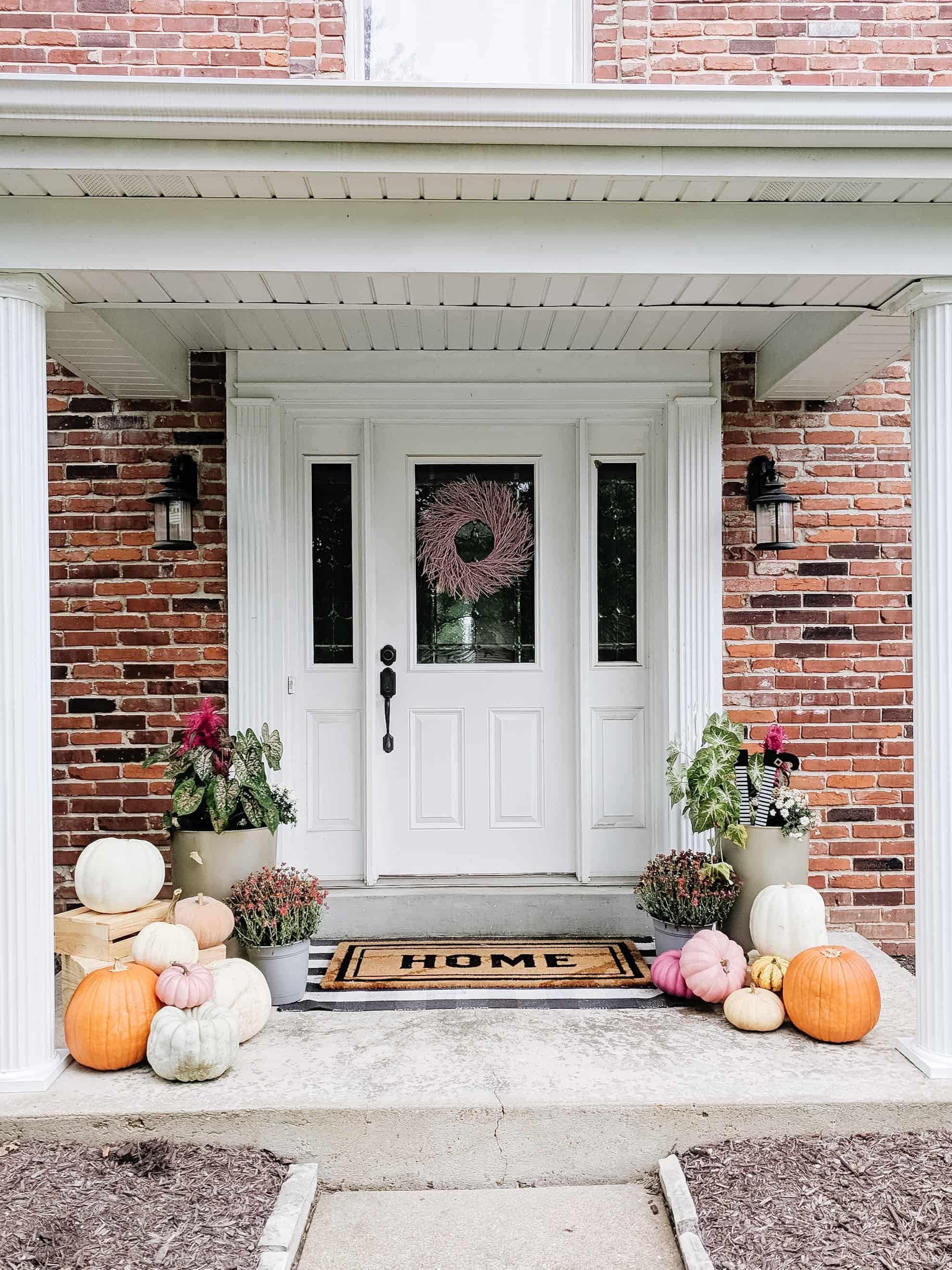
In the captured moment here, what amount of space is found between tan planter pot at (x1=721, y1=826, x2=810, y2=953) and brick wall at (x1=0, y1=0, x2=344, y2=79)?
11.3 ft

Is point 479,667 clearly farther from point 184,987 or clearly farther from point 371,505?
point 184,987

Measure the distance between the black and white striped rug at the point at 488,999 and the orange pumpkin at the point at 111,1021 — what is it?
0.61 metres

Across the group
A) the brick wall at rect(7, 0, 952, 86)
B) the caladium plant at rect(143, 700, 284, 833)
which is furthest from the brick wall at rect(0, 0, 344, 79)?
the caladium plant at rect(143, 700, 284, 833)

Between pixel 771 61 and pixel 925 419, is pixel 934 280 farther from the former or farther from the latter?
pixel 771 61

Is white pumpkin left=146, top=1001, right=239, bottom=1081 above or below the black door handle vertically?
below

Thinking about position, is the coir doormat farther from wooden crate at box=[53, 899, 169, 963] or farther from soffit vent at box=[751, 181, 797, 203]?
soffit vent at box=[751, 181, 797, 203]

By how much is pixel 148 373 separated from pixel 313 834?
2.11m

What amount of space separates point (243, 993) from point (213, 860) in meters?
0.56

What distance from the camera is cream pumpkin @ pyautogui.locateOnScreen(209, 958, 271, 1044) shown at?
9.78 ft

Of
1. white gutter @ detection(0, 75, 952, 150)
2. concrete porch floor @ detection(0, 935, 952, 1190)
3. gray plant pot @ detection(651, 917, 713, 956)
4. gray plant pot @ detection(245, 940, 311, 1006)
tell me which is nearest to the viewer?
white gutter @ detection(0, 75, 952, 150)

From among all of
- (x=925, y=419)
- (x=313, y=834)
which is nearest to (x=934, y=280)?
(x=925, y=419)

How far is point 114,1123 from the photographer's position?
259cm

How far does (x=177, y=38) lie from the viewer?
3684 millimetres

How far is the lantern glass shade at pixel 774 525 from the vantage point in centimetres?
408
